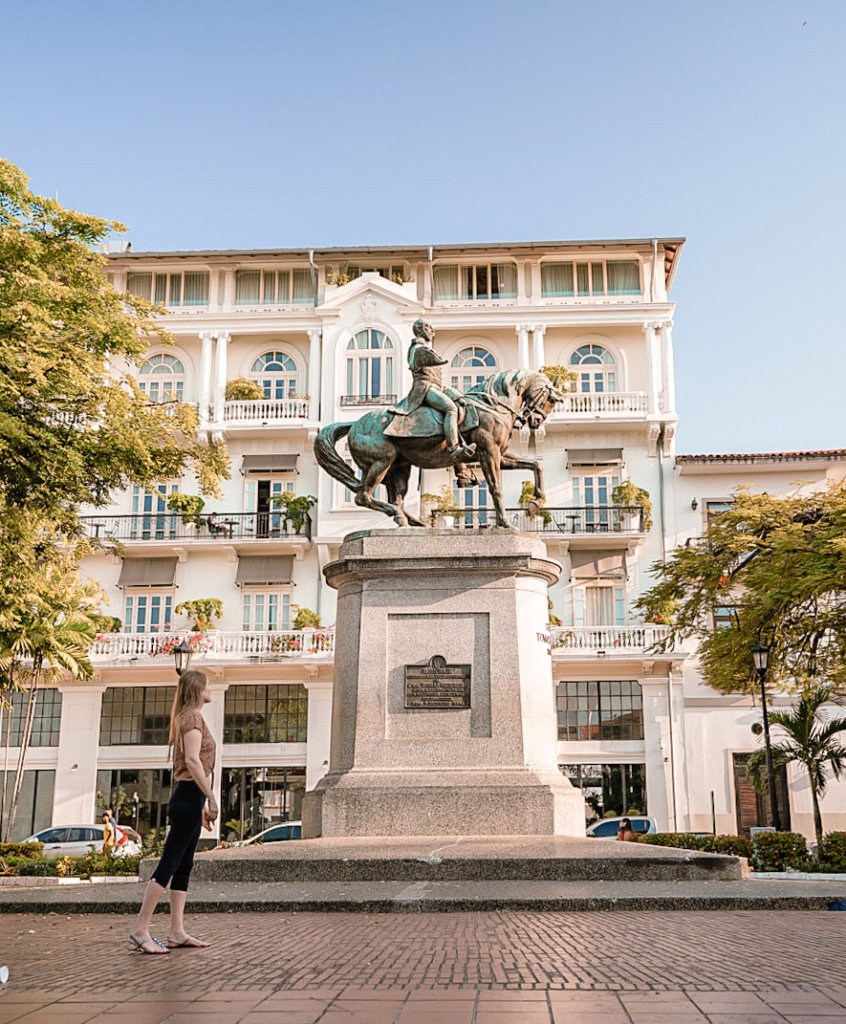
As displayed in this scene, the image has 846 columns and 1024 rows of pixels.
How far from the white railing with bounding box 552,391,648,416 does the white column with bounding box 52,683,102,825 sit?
19119mm

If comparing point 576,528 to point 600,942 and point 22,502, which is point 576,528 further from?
point 600,942

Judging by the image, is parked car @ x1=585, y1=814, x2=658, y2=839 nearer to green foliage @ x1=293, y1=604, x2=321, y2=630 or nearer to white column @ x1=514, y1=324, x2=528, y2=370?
green foliage @ x1=293, y1=604, x2=321, y2=630

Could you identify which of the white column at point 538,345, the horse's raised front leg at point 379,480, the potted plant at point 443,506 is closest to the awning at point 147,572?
the potted plant at point 443,506

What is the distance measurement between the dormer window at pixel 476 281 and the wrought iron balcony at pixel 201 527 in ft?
33.9

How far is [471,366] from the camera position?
43.1m

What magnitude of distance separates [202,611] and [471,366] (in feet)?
43.5

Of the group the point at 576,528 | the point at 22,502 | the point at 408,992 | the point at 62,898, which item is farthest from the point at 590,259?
the point at 408,992

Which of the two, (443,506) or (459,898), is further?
(443,506)

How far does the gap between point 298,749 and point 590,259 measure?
20.7 metres

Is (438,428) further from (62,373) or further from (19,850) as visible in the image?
(19,850)

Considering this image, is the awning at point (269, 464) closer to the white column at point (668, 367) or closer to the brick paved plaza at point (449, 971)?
the white column at point (668, 367)

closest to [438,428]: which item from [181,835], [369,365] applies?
[181,835]

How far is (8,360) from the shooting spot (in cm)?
1469

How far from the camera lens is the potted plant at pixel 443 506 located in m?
37.3
